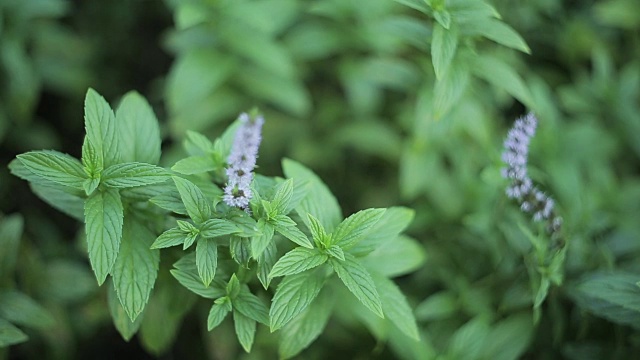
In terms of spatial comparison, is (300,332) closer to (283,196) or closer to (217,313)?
(217,313)

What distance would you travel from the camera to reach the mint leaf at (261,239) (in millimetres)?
1404

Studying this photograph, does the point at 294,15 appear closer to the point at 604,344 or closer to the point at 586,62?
the point at 586,62

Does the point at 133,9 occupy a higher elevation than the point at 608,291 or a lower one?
higher

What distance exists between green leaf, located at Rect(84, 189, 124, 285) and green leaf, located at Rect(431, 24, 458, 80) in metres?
0.89

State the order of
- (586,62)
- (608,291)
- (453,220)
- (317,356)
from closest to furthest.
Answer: (608,291) → (317,356) → (453,220) → (586,62)

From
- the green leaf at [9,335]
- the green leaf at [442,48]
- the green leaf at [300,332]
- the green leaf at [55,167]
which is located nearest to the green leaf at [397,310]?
the green leaf at [300,332]

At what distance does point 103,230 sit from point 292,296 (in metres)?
0.46

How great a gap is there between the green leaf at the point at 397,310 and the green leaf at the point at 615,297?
53 cm

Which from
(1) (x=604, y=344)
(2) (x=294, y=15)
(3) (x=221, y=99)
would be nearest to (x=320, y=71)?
(2) (x=294, y=15)

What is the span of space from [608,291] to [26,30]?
2401 mm

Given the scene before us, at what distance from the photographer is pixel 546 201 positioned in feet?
6.45

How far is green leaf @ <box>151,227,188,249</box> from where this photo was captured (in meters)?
1.46

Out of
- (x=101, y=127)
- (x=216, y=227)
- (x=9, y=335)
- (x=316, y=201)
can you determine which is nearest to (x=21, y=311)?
(x=9, y=335)

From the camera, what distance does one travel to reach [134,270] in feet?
5.00
